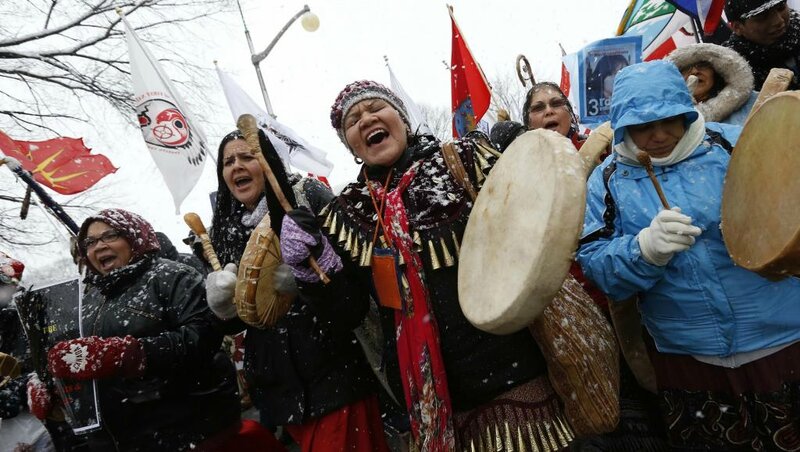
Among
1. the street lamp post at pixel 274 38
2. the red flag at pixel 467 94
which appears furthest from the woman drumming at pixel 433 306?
the street lamp post at pixel 274 38

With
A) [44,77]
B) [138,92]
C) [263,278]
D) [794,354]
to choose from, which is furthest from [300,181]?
[44,77]

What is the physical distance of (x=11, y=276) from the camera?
3.88 metres

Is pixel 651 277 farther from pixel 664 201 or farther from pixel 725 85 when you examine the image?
pixel 725 85

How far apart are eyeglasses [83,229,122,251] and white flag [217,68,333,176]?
3.03 meters

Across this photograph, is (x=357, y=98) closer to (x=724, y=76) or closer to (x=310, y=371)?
(x=310, y=371)

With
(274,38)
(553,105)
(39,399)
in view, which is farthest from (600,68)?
(274,38)

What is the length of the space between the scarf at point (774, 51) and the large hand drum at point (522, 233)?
2.59 meters

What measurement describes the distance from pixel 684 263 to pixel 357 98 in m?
1.46

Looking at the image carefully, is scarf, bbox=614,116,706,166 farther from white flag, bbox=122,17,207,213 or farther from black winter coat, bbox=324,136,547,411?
white flag, bbox=122,17,207,213

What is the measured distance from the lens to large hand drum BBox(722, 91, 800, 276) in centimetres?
143

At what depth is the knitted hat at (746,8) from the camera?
3.03m

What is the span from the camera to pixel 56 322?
2854 millimetres

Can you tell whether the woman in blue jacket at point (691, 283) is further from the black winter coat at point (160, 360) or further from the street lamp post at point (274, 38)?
the street lamp post at point (274, 38)

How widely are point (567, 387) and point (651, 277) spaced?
49 centimetres
